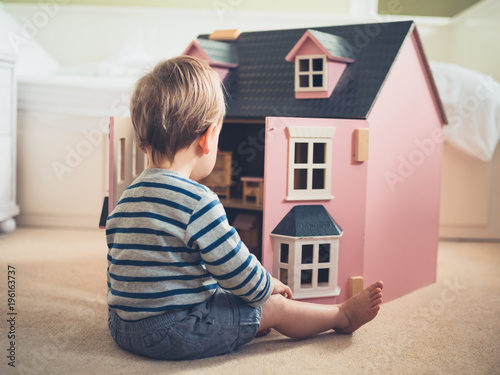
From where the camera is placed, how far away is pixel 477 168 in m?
2.12

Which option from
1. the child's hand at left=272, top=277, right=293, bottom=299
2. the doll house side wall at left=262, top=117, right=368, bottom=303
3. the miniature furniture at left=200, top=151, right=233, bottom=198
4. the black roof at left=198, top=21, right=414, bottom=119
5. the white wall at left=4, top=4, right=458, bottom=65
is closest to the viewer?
the child's hand at left=272, top=277, right=293, bottom=299

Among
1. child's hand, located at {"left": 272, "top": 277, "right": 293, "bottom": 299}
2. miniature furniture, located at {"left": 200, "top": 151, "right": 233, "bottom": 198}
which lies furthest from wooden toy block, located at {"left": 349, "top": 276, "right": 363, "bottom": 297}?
miniature furniture, located at {"left": 200, "top": 151, "right": 233, "bottom": 198}

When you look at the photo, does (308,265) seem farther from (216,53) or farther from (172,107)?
(216,53)

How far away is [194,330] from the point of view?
3.24 ft

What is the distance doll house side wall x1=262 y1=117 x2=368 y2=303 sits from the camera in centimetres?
125

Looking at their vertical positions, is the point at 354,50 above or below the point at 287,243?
above

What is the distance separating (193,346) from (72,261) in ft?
2.97

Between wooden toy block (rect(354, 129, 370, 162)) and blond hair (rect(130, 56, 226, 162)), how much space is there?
43cm

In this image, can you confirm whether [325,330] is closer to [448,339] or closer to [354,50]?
[448,339]

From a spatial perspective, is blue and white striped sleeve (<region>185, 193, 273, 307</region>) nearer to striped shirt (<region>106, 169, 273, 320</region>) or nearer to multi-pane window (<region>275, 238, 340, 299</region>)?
striped shirt (<region>106, 169, 273, 320</region>)

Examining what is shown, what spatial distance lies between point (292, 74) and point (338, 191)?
14.8 inches

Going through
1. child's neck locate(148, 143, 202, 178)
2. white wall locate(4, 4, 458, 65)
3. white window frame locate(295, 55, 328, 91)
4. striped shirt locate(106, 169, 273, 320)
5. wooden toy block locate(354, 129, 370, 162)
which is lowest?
striped shirt locate(106, 169, 273, 320)

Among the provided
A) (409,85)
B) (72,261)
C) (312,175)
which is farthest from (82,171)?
(409,85)

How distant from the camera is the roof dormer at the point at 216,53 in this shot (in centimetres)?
153
